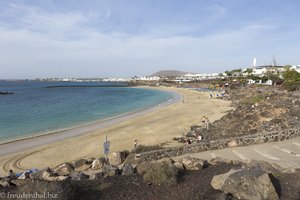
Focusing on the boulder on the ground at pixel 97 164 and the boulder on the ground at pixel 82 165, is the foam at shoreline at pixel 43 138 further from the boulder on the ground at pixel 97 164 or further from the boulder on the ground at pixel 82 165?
the boulder on the ground at pixel 97 164

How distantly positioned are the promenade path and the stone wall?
0.34 metres

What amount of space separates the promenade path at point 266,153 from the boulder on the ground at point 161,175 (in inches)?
176

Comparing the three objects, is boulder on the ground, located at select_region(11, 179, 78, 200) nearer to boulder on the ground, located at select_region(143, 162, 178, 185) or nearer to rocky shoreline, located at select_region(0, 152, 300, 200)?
rocky shoreline, located at select_region(0, 152, 300, 200)

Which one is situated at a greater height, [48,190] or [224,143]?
[48,190]

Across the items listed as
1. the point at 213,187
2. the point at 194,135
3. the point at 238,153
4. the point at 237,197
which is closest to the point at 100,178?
the point at 213,187

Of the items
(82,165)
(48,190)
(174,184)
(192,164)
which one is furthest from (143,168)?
(82,165)

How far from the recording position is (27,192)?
21.2ft

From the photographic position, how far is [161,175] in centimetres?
803

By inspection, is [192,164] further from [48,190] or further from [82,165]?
[82,165]

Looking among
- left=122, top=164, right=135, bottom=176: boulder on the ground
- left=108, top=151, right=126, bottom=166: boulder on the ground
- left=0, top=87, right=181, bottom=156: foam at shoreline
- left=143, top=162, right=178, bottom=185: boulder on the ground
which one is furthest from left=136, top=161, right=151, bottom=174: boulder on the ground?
left=0, top=87, right=181, bottom=156: foam at shoreline

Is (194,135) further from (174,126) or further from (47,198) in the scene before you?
(47,198)

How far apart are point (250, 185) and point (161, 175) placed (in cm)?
233

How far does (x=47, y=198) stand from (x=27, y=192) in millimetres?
514

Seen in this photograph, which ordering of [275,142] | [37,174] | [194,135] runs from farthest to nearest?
[194,135]
[275,142]
[37,174]
